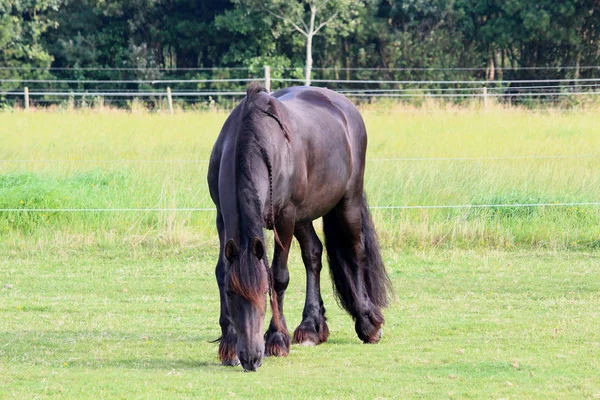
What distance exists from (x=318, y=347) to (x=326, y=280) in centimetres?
271

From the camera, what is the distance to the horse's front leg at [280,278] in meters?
5.59

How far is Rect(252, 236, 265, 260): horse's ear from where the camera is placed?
4.84 m

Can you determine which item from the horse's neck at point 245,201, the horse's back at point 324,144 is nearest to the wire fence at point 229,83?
the horse's back at point 324,144

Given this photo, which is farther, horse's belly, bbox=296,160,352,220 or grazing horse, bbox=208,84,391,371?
horse's belly, bbox=296,160,352,220

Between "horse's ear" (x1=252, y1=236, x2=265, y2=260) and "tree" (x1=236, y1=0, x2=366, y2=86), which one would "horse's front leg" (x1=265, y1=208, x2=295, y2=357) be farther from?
"tree" (x1=236, y1=0, x2=366, y2=86)

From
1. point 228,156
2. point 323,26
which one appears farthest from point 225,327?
point 323,26

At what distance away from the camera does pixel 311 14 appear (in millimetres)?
32344

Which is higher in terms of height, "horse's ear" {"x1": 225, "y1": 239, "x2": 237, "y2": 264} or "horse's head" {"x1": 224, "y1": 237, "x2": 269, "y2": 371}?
"horse's ear" {"x1": 225, "y1": 239, "x2": 237, "y2": 264}

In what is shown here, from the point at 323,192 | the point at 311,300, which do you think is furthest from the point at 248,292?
the point at 311,300

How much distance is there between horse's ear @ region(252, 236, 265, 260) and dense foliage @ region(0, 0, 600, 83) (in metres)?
26.6

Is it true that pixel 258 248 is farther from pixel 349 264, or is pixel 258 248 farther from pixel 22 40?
pixel 22 40

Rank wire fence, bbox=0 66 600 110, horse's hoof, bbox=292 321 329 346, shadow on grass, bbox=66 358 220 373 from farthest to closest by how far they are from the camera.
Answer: wire fence, bbox=0 66 600 110 < horse's hoof, bbox=292 321 329 346 < shadow on grass, bbox=66 358 220 373

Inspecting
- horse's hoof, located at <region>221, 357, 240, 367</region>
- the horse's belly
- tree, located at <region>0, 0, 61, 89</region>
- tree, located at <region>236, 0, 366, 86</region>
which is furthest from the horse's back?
tree, located at <region>0, 0, 61, 89</region>

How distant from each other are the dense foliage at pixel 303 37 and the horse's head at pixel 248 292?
1048 inches
